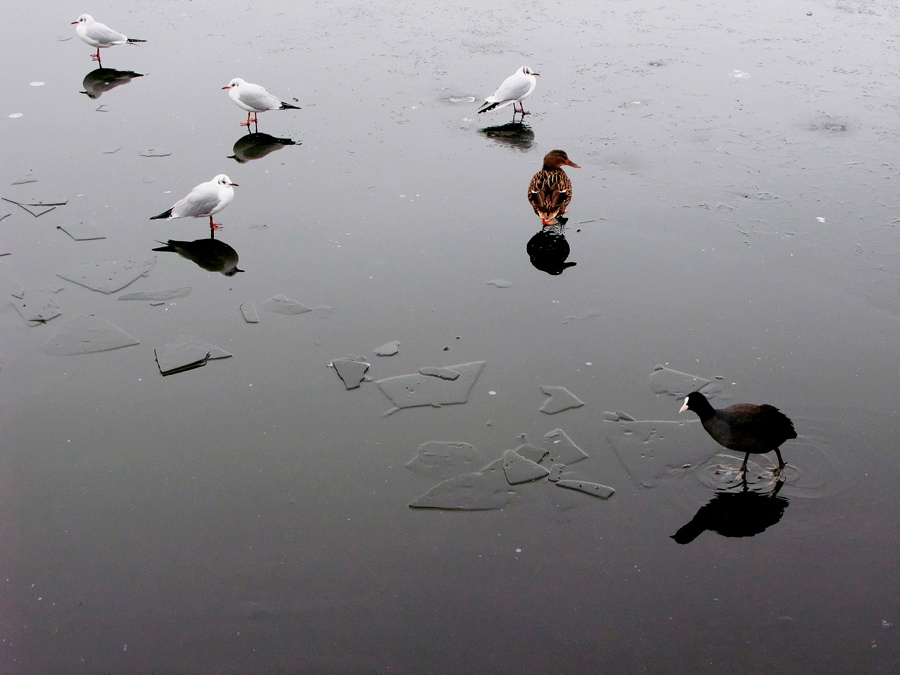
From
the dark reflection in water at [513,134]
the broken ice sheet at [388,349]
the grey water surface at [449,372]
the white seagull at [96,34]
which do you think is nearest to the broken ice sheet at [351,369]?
the grey water surface at [449,372]

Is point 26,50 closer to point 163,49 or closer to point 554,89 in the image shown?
point 163,49

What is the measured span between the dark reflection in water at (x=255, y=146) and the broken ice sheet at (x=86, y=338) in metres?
3.38

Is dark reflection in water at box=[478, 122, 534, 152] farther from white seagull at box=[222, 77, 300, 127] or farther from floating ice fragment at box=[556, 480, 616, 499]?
floating ice fragment at box=[556, 480, 616, 499]

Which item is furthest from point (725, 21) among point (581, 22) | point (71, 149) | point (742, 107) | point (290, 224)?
point (71, 149)

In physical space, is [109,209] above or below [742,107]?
below

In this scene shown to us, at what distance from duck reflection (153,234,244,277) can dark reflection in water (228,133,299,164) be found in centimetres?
190

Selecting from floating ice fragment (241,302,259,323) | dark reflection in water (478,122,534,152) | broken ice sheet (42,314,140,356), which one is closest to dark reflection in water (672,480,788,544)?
floating ice fragment (241,302,259,323)

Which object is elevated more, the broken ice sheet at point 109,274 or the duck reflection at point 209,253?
the duck reflection at point 209,253

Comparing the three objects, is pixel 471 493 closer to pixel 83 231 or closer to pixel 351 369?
pixel 351 369

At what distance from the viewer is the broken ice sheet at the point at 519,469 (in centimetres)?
518

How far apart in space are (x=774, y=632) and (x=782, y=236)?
4.60 meters

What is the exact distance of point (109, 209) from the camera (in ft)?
27.4

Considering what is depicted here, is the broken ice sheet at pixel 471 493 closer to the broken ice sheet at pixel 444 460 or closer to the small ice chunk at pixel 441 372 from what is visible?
the broken ice sheet at pixel 444 460

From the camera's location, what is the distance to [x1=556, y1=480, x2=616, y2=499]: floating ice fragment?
16.6 feet
